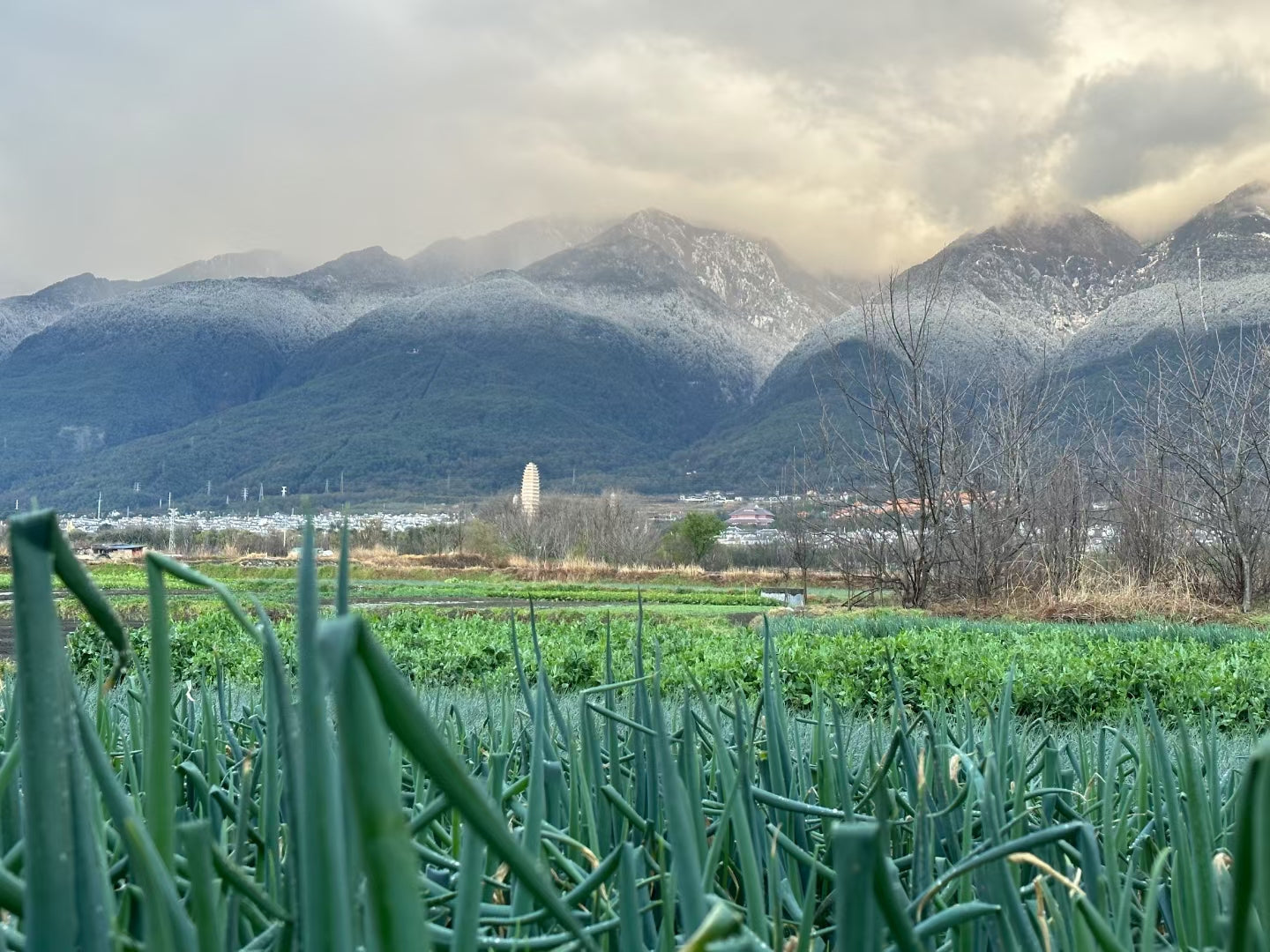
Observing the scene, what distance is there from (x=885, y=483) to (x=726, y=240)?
16110cm

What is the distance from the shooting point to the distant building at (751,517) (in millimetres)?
64812

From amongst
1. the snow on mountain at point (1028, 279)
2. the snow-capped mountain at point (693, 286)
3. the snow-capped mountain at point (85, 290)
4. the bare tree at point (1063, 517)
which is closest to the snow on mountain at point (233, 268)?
the snow-capped mountain at point (85, 290)

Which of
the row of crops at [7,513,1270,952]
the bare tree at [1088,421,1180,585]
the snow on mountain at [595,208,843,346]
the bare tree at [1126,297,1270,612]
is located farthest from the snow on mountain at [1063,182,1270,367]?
the snow on mountain at [595,208,843,346]

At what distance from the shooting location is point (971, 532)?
631 inches

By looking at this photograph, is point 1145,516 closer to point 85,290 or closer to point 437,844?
point 437,844

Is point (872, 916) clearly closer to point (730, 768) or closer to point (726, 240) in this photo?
point (730, 768)

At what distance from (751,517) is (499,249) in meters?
124

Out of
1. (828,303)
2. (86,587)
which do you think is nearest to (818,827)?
(86,587)

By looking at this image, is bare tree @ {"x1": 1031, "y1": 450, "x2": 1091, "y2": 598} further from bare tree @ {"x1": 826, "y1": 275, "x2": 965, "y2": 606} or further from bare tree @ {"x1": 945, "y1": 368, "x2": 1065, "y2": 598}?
bare tree @ {"x1": 826, "y1": 275, "x2": 965, "y2": 606}

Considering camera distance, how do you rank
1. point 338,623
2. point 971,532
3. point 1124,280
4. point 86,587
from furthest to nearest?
point 1124,280 < point 971,532 < point 86,587 < point 338,623

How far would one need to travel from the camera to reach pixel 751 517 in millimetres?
69500

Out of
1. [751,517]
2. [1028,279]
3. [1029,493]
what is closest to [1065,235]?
[1028,279]

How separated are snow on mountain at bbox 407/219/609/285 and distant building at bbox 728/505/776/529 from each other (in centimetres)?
10154

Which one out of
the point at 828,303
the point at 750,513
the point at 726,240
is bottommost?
the point at 750,513
